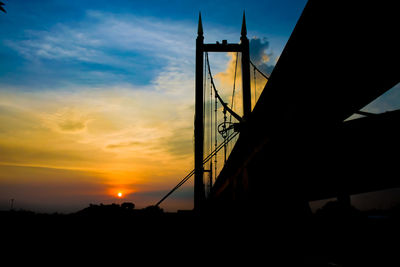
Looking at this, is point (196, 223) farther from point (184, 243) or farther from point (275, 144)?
point (275, 144)

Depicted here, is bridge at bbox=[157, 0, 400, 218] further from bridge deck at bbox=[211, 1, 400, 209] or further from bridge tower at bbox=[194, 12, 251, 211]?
bridge tower at bbox=[194, 12, 251, 211]

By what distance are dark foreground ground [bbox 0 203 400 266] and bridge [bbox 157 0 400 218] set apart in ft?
1.53

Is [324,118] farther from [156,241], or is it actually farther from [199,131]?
[199,131]

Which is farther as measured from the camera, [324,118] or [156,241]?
[156,241]

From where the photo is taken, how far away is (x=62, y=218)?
22.4 ft

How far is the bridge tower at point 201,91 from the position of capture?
1152 cm

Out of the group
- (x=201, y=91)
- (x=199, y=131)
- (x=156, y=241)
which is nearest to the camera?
(x=156, y=241)

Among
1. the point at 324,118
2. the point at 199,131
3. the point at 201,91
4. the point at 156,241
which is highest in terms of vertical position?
the point at 201,91

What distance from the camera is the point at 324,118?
7.15ft

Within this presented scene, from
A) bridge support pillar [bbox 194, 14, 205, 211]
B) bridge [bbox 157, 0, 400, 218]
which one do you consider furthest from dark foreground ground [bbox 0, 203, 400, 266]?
bridge support pillar [bbox 194, 14, 205, 211]

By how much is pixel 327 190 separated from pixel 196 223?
13.2 ft

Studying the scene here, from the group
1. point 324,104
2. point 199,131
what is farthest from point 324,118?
point 199,131

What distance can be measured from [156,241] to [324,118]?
5391mm

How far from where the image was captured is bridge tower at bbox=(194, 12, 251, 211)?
453 inches
